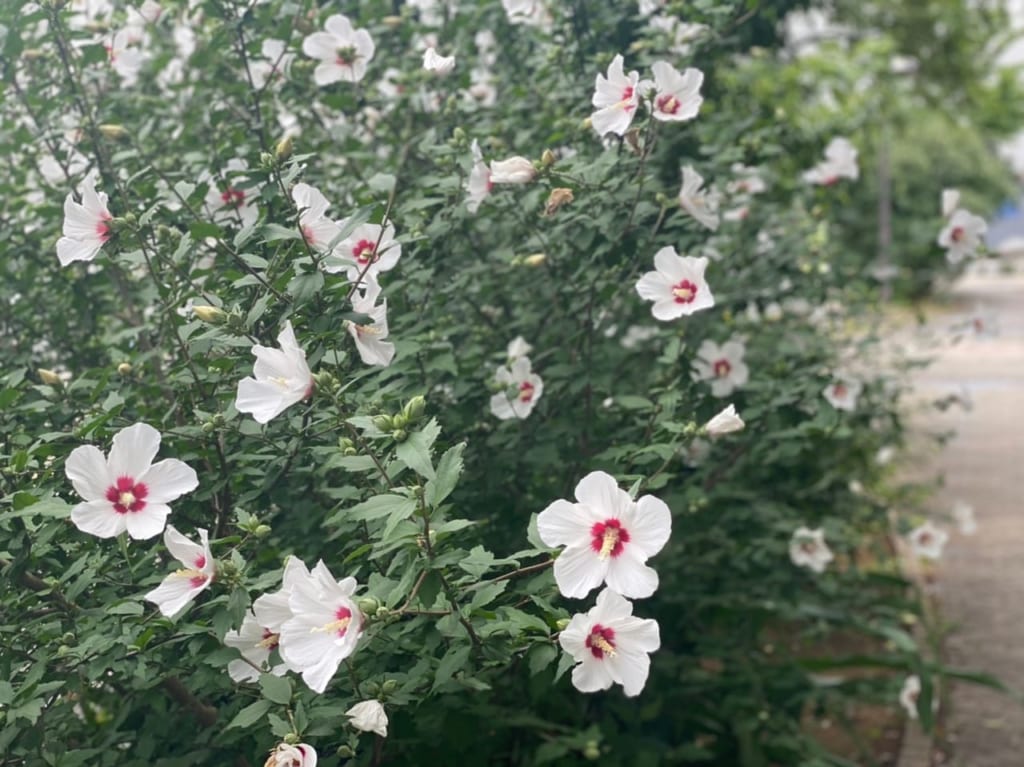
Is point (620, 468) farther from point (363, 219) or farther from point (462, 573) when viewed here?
point (363, 219)

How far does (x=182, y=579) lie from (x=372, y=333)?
449 millimetres

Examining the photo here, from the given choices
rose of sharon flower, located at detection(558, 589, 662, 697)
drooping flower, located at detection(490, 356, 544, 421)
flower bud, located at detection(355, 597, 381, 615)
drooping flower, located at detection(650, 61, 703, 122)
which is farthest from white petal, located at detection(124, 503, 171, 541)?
Answer: drooping flower, located at detection(650, 61, 703, 122)

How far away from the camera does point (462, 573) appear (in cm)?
168

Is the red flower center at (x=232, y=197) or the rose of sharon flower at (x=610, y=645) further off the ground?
the red flower center at (x=232, y=197)

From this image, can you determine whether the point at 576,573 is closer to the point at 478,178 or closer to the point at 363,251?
the point at 363,251

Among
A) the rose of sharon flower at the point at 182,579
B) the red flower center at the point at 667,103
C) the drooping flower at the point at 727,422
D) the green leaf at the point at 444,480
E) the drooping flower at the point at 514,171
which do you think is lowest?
the drooping flower at the point at 727,422

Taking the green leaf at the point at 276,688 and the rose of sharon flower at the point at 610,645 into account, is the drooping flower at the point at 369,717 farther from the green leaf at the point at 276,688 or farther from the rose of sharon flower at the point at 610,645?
the rose of sharon flower at the point at 610,645

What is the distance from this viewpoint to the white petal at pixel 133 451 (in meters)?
1.63

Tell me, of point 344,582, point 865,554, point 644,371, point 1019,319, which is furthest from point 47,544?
point 1019,319

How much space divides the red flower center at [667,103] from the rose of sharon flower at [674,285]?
229 millimetres

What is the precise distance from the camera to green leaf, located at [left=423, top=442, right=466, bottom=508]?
146cm

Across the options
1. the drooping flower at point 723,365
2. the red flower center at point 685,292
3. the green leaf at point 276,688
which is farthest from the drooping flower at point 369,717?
the drooping flower at point 723,365

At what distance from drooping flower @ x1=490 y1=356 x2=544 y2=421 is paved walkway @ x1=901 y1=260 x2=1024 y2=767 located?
6.63 ft

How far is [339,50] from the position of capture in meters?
2.29
